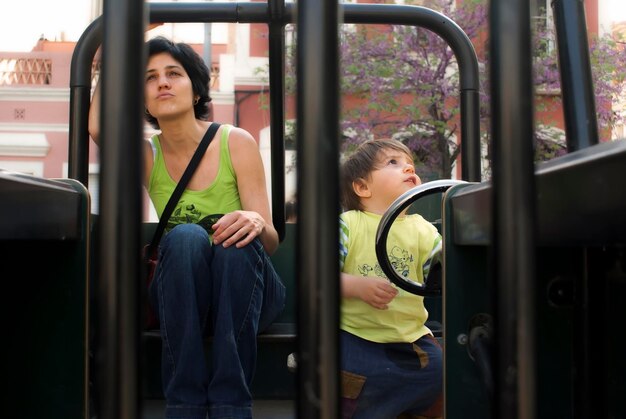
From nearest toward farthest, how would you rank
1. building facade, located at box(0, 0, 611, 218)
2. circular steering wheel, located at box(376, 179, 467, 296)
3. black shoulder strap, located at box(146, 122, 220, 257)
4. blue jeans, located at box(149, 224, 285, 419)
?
1. circular steering wheel, located at box(376, 179, 467, 296)
2. blue jeans, located at box(149, 224, 285, 419)
3. black shoulder strap, located at box(146, 122, 220, 257)
4. building facade, located at box(0, 0, 611, 218)

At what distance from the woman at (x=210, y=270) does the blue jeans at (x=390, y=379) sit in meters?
0.19

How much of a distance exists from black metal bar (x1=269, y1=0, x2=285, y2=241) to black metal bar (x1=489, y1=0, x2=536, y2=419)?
4.45ft

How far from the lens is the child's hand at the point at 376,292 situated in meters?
1.45

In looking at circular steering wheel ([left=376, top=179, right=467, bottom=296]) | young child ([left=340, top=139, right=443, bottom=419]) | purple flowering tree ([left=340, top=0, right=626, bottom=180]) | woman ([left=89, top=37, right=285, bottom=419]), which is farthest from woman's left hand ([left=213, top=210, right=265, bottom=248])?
purple flowering tree ([left=340, top=0, right=626, bottom=180])

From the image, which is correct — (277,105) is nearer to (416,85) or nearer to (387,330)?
(387,330)

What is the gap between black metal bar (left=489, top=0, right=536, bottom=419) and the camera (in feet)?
1.37

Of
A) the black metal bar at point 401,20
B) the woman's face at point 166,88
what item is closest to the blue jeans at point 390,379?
the black metal bar at point 401,20

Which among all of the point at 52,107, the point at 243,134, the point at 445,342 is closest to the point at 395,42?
the point at 52,107

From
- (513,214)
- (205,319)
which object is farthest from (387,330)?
(513,214)

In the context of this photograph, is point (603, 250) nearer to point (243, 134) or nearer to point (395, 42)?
point (243, 134)

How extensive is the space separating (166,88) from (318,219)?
1.46 m

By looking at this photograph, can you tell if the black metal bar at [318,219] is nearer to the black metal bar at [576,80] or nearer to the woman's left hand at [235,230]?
the black metal bar at [576,80]

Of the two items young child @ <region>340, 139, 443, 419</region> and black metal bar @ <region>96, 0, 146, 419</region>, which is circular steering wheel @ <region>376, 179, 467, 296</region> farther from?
black metal bar @ <region>96, 0, 146, 419</region>

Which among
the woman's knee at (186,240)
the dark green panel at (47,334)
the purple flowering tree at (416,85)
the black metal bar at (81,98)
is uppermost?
the purple flowering tree at (416,85)
